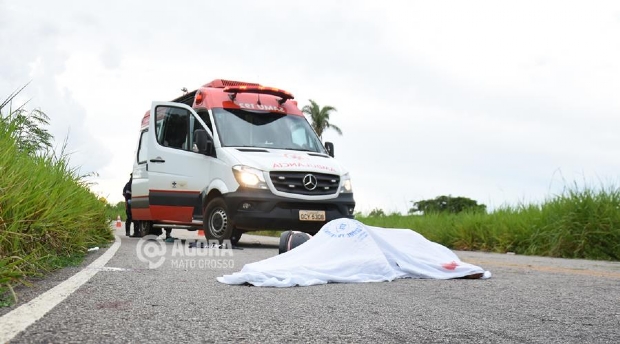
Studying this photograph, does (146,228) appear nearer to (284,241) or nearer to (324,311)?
(284,241)

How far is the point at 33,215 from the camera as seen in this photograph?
20.4 ft

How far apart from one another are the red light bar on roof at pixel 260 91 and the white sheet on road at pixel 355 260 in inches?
207

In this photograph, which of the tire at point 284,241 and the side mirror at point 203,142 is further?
the side mirror at point 203,142

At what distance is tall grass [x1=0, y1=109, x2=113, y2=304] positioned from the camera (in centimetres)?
519

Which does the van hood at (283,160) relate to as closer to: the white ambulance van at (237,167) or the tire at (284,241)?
the white ambulance van at (237,167)

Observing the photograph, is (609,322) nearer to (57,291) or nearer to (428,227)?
(57,291)

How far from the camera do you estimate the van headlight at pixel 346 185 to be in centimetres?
1065

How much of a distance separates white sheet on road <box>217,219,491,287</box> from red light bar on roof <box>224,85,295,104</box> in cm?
525

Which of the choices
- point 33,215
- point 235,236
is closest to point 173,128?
point 235,236

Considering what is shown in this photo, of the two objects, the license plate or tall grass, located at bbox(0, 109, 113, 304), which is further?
the license plate

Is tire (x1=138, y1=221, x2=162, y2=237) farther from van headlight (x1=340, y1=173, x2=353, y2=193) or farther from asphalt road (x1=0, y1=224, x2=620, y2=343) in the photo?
asphalt road (x1=0, y1=224, x2=620, y2=343)

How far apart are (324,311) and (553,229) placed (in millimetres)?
8610

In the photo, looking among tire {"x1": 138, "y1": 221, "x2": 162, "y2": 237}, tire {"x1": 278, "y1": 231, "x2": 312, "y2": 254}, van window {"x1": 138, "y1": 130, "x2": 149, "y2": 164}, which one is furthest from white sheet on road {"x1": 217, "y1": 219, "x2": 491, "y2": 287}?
tire {"x1": 138, "y1": 221, "x2": 162, "y2": 237}

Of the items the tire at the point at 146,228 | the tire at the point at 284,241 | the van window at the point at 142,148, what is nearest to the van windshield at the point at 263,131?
the van window at the point at 142,148
